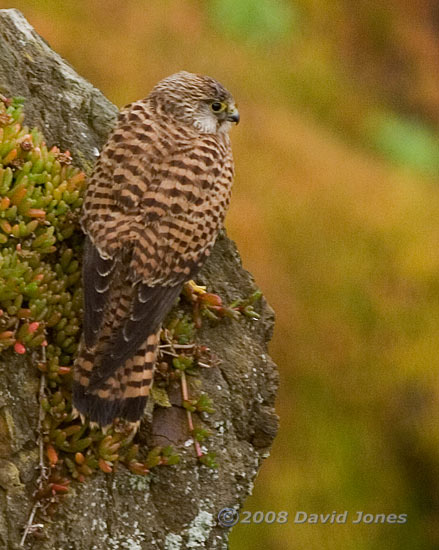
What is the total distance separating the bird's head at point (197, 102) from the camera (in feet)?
14.0

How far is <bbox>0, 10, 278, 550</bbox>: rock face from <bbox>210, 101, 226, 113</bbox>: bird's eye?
551 mm

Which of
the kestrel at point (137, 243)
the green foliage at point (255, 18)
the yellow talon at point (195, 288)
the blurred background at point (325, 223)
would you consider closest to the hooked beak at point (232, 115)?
the kestrel at point (137, 243)

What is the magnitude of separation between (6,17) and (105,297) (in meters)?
1.70

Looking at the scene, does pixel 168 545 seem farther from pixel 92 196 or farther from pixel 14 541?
pixel 92 196

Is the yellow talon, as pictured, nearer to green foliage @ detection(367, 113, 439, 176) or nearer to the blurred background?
the blurred background

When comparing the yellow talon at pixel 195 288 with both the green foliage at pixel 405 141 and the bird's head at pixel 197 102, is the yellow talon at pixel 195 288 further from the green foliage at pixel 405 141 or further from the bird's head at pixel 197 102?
the green foliage at pixel 405 141

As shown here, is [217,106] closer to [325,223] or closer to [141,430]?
[141,430]

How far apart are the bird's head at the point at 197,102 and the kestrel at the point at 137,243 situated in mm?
154

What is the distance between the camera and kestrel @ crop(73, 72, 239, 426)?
3627 millimetres

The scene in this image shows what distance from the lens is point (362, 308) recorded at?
20.1 ft

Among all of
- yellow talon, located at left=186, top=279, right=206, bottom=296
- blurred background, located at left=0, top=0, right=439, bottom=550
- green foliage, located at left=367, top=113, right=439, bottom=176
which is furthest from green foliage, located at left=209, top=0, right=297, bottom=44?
yellow talon, located at left=186, top=279, right=206, bottom=296

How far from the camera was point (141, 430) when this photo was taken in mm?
3965

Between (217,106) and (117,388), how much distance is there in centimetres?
148

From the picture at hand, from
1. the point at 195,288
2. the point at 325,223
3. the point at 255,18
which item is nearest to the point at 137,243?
the point at 195,288
